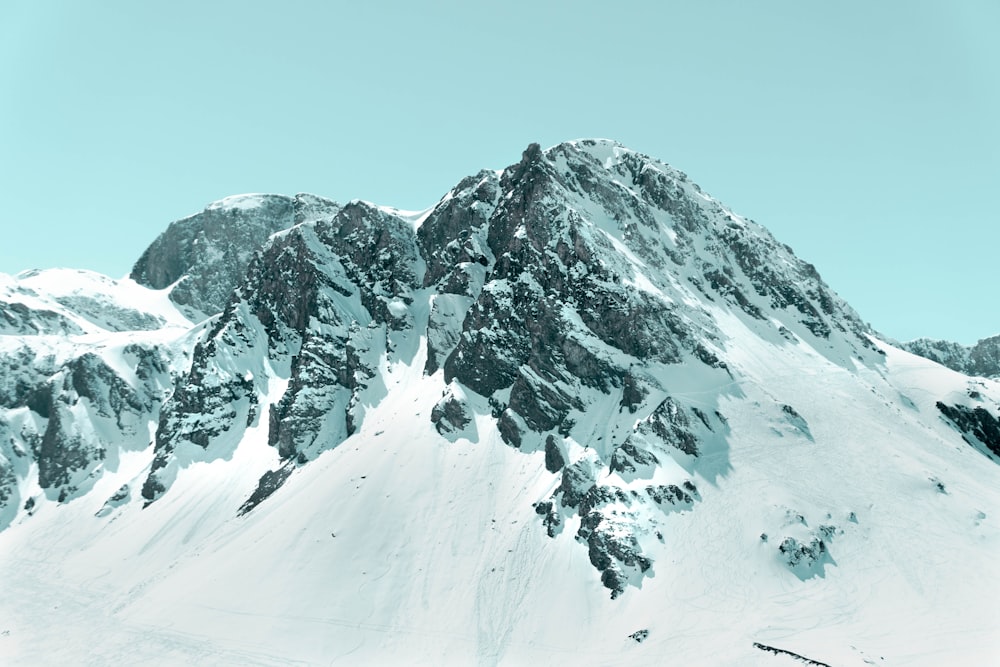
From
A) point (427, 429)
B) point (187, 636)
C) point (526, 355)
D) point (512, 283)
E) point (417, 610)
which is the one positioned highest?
point (512, 283)

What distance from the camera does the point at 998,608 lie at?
94.4 m

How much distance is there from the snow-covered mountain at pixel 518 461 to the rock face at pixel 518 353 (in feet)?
2.13

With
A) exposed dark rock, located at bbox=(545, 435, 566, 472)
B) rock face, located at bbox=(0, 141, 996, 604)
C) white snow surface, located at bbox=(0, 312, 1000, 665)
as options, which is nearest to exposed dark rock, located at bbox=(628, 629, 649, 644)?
white snow surface, located at bbox=(0, 312, 1000, 665)

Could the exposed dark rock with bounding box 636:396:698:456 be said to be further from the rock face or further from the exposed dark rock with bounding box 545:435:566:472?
Answer: the exposed dark rock with bounding box 545:435:566:472

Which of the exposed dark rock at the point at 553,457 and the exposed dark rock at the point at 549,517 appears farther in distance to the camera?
the exposed dark rock at the point at 553,457

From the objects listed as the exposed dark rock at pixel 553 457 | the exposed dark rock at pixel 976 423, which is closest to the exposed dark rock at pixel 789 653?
the exposed dark rock at pixel 553 457

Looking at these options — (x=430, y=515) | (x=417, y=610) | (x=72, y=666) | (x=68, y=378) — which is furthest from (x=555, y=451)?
(x=68, y=378)

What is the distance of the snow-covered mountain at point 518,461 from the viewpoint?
4114 inches

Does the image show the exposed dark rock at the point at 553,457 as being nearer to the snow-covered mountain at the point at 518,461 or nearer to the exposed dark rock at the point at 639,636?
Answer: the snow-covered mountain at the point at 518,461

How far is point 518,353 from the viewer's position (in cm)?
14838

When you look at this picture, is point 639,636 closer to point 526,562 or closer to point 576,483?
point 526,562

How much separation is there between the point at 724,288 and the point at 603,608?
3239 inches

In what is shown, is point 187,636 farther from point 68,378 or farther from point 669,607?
point 68,378

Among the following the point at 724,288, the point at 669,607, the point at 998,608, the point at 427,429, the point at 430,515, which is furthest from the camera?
the point at 724,288
